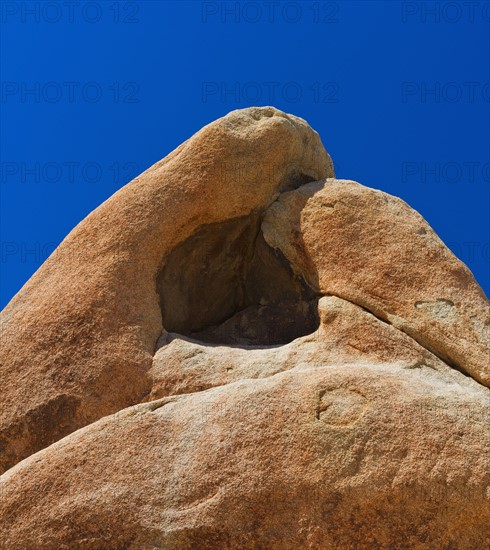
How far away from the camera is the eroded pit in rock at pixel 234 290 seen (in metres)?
6.91

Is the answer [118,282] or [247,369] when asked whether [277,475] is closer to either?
[247,369]

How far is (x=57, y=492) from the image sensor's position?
5035mm

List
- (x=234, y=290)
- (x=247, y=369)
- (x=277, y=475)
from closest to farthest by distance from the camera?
(x=277, y=475)
(x=247, y=369)
(x=234, y=290)

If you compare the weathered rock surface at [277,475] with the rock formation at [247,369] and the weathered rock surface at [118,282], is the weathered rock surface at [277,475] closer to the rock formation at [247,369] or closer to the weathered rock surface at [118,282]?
the rock formation at [247,369]

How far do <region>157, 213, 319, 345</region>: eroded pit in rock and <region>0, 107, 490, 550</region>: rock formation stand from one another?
0.06 feet

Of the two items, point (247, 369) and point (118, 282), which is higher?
point (118, 282)

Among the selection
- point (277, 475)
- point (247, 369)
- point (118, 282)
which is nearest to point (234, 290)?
point (118, 282)

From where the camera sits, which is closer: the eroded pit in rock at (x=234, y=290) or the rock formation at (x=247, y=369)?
the rock formation at (x=247, y=369)

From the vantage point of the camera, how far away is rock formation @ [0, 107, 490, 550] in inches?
188

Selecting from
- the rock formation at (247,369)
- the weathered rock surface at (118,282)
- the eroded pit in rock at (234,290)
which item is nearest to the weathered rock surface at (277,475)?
the rock formation at (247,369)

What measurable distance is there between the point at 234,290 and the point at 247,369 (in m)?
1.64

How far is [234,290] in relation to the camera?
7500mm

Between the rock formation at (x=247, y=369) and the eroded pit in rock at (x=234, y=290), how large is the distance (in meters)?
0.02

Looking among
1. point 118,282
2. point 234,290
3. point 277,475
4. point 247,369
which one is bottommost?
point 277,475
